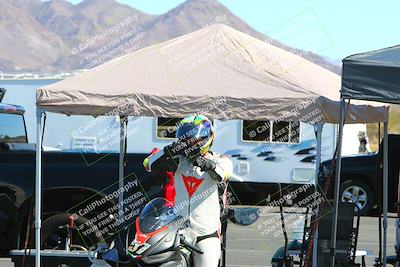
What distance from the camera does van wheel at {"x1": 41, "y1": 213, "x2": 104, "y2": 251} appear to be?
33.1 feet

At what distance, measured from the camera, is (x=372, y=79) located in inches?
293

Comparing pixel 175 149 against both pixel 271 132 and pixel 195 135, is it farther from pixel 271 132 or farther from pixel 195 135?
pixel 271 132

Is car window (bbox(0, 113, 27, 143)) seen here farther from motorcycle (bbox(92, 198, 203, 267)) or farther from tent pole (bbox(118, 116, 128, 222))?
motorcycle (bbox(92, 198, 203, 267))

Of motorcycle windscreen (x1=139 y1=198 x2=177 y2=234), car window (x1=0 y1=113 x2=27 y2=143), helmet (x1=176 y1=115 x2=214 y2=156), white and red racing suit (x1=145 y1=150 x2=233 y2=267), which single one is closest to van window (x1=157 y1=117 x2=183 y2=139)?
car window (x1=0 y1=113 x2=27 y2=143)

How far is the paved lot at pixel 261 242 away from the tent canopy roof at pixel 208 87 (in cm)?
366

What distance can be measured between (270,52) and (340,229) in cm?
194

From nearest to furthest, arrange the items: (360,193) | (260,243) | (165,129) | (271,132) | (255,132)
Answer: (260,243)
(360,193)
(271,132)
(165,129)
(255,132)

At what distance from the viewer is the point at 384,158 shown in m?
9.73

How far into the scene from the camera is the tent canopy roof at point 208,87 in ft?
27.1

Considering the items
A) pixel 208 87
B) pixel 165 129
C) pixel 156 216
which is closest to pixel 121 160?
pixel 208 87

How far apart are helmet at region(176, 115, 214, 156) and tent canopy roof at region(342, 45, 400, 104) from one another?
51.0 inches

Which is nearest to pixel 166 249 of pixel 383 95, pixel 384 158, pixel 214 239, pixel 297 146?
pixel 214 239

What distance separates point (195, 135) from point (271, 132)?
39.8 feet

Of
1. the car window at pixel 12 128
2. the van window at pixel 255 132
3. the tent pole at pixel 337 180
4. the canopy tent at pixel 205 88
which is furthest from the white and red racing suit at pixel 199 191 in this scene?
the van window at pixel 255 132
